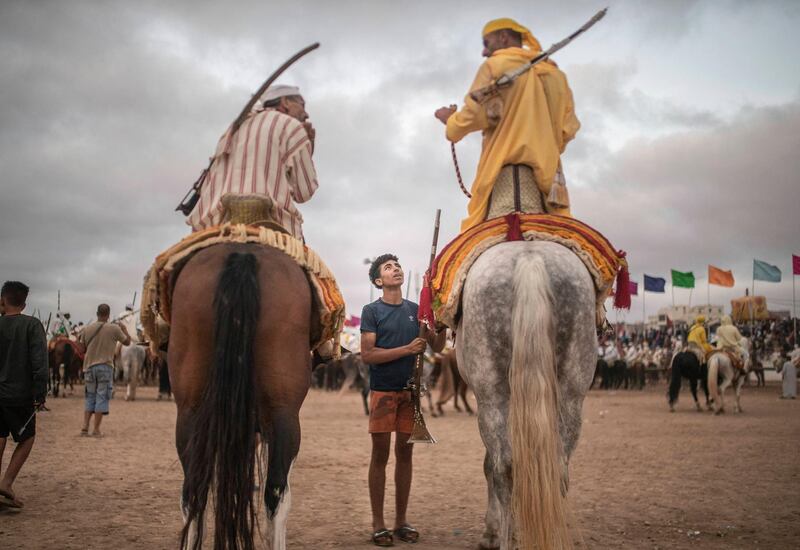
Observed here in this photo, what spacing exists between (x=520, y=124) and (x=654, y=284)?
121ft

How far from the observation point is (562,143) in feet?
16.6

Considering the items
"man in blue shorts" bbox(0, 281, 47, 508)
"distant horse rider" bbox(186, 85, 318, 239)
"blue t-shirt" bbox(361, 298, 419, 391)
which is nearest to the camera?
"distant horse rider" bbox(186, 85, 318, 239)

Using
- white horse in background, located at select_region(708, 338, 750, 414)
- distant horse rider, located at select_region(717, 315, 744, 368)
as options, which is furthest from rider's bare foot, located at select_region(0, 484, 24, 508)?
distant horse rider, located at select_region(717, 315, 744, 368)

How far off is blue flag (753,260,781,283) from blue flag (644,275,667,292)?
6040 millimetres

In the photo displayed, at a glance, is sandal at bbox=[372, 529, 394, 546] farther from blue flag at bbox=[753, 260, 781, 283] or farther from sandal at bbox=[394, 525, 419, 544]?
blue flag at bbox=[753, 260, 781, 283]

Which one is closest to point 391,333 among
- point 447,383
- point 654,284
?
point 447,383

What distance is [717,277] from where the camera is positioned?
36312 mm

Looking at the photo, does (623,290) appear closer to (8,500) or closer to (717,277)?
(8,500)

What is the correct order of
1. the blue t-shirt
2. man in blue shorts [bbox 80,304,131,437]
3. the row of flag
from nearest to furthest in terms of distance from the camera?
the blue t-shirt, man in blue shorts [bbox 80,304,131,437], the row of flag

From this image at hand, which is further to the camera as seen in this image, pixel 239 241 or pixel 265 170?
pixel 265 170

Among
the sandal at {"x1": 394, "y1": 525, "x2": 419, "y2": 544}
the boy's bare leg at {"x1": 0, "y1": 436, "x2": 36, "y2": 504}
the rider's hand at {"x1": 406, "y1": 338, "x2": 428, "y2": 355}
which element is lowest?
the sandal at {"x1": 394, "y1": 525, "x2": 419, "y2": 544}

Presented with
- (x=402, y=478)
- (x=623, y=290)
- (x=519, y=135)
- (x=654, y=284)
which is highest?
(x=654, y=284)

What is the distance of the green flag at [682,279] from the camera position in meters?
36.6

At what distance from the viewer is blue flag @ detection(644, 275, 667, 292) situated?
128 feet
